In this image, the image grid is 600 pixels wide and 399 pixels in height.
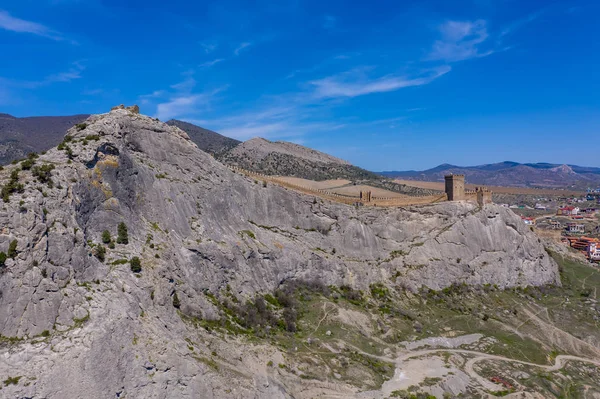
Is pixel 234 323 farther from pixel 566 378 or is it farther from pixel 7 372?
pixel 566 378

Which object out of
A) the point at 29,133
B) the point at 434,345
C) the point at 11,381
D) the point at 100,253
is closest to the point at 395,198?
the point at 434,345

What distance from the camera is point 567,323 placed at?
58469mm

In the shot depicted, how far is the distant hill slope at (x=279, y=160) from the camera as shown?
109500 millimetres

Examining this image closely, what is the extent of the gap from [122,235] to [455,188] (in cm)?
5379

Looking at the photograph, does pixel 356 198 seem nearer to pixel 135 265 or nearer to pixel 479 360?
pixel 479 360

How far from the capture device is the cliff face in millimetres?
26234

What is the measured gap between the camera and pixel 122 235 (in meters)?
35.7

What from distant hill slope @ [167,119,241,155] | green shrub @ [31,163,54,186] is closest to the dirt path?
green shrub @ [31,163,54,186]

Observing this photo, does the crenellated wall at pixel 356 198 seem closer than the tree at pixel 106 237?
No

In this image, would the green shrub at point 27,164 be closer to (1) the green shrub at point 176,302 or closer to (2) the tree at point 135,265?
(2) the tree at point 135,265

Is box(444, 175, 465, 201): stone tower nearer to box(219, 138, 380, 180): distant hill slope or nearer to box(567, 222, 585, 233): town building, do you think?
box(219, 138, 380, 180): distant hill slope

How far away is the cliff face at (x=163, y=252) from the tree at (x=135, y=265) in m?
0.59

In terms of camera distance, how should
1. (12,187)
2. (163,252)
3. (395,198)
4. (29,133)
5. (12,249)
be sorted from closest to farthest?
1. (12,249)
2. (12,187)
3. (163,252)
4. (395,198)
5. (29,133)

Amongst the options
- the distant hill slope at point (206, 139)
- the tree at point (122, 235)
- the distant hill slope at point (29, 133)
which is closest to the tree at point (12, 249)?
the tree at point (122, 235)
